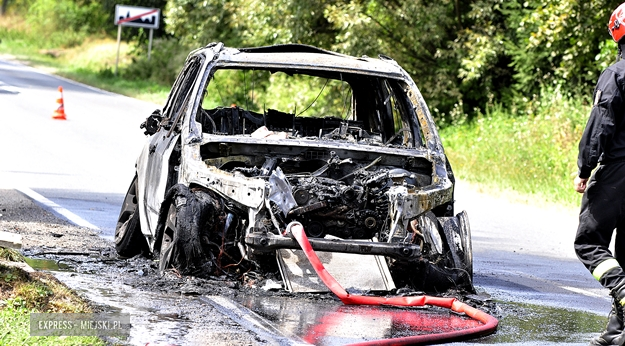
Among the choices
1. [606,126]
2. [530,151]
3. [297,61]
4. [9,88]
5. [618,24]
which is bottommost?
[9,88]

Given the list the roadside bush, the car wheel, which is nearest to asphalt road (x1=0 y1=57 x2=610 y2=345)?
the car wheel

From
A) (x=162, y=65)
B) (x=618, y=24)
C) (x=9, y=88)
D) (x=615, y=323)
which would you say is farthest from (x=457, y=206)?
(x=162, y=65)

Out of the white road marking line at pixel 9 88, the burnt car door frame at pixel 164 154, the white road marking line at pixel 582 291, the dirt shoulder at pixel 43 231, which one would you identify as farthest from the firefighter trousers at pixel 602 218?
the white road marking line at pixel 9 88

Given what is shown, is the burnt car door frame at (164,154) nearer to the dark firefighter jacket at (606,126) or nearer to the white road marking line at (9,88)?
the dark firefighter jacket at (606,126)

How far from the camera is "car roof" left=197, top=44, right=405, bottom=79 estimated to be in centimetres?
893

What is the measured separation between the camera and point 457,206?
1542cm

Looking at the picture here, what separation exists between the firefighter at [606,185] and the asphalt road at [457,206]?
45cm

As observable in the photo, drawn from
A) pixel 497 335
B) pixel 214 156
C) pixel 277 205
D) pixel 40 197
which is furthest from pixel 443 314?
pixel 40 197

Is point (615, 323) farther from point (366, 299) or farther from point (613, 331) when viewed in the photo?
point (366, 299)

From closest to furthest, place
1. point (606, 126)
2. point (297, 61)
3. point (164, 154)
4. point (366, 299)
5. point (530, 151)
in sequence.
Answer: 1. point (606, 126)
2. point (366, 299)
3. point (164, 154)
4. point (297, 61)
5. point (530, 151)

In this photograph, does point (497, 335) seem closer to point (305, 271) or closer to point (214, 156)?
point (305, 271)

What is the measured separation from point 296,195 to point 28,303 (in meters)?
2.19

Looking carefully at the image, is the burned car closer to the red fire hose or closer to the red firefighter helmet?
the red fire hose

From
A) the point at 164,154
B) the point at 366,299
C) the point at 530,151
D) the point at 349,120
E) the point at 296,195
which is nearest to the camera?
the point at 366,299
